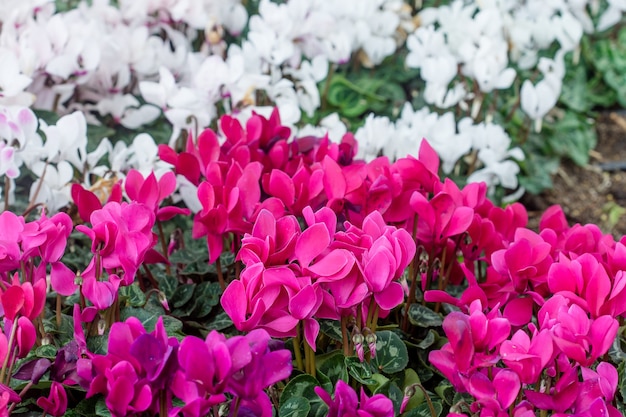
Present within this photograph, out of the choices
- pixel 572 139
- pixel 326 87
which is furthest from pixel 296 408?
pixel 572 139

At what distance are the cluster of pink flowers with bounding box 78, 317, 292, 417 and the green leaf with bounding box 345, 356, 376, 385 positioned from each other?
0.20 metres

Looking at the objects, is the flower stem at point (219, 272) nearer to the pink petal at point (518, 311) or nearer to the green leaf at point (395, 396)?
the green leaf at point (395, 396)

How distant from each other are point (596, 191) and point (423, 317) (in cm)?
218

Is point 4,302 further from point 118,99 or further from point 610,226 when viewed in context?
point 610,226

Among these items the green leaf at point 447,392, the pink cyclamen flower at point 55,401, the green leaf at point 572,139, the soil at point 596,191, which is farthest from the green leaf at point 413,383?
the green leaf at point 572,139

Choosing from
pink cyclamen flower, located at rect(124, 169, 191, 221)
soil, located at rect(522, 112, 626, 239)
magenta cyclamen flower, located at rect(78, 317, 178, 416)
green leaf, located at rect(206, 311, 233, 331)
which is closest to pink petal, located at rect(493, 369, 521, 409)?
magenta cyclamen flower, located at rect(78, 317, 178, 416)

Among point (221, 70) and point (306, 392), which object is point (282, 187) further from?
point (221, 70)

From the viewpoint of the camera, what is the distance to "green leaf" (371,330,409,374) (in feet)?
5.00

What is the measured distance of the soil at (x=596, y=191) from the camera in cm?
342

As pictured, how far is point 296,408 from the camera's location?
138 cm

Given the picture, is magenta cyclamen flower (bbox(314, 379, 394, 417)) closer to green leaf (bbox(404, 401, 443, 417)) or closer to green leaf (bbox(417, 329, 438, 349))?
green leaf (bbox(404, 401, 443, 417))

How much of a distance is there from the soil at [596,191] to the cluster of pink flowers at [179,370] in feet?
7.24

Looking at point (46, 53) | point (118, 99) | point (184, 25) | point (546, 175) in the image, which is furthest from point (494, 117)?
point (46, 53)

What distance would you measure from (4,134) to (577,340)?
131cm
